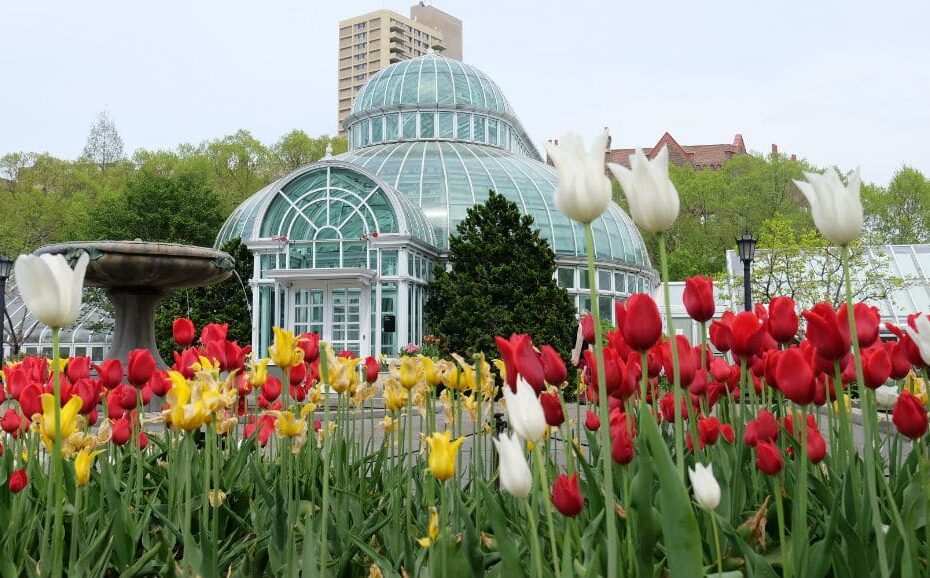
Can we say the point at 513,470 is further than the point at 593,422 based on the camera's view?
No

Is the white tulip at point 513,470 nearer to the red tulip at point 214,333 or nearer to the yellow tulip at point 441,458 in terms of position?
the yellow tulip at point 441,458

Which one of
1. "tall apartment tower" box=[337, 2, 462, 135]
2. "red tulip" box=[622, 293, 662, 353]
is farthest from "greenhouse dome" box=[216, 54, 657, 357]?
"tall apartment tower" box=[337, 2, 462, 135]

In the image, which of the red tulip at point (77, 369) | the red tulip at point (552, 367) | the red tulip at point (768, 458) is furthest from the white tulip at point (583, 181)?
the red tulip at point (77, 369)

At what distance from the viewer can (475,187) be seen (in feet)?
78.5

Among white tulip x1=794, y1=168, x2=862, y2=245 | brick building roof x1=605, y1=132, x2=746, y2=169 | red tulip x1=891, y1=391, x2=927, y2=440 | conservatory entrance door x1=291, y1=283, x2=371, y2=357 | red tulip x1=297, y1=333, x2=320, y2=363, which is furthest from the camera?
brick building roof x1=605, y1=132, x2=746, y2=169

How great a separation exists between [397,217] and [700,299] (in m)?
18.1

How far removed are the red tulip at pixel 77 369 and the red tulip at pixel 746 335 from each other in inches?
83.1

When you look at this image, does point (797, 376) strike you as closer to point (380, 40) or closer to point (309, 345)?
point (309, 345)

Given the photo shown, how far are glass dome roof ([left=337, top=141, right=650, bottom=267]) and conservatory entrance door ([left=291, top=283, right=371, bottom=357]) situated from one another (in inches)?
142

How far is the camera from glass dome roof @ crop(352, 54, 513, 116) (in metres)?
28.0

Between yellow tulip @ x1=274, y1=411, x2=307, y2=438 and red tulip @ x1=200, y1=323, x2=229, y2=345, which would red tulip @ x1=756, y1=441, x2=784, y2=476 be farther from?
red tulip @ x1=200, y1=323, x2=229, y2=345

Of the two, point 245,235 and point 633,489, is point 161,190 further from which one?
point 633,489

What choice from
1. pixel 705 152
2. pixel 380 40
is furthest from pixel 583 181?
pixel 380 40

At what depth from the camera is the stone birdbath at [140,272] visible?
7674mm
